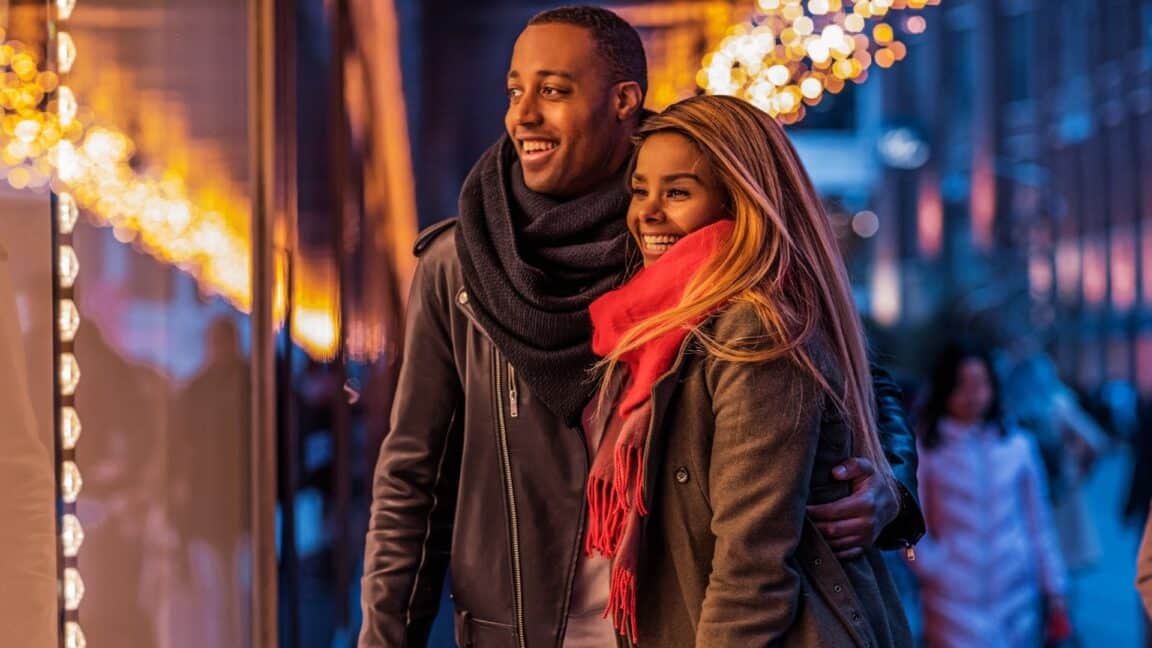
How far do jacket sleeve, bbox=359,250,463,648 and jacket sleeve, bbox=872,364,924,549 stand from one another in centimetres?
70

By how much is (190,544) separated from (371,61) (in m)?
2.45

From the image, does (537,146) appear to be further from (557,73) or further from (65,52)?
(65,52)

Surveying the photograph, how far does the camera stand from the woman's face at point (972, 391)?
5199 mm

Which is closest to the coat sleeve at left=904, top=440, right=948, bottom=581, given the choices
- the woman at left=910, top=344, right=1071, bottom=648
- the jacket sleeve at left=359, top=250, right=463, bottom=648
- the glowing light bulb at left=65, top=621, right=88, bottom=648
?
the woman at left=910, top=344, right=1071, bottom=648

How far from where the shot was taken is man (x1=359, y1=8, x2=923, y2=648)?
91.4 inches

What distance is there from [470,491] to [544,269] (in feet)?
1.27

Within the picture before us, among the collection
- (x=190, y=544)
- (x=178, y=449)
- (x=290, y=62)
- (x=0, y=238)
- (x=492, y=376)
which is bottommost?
(x=190, y=544)

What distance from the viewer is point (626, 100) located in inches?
95.9

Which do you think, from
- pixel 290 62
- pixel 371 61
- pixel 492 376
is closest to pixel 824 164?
pixel 371 61

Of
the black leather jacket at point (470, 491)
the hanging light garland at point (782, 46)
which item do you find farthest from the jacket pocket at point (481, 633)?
the hanging light garland at point (782, 46)

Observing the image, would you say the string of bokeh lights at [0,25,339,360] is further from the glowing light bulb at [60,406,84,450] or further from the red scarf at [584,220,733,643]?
the red scarf at [584,220,733,643]

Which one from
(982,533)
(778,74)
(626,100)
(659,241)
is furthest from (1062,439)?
(659,241)

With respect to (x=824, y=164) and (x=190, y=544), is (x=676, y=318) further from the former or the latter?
(x=824, y=164)

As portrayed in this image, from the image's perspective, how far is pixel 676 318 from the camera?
1.99 meters
